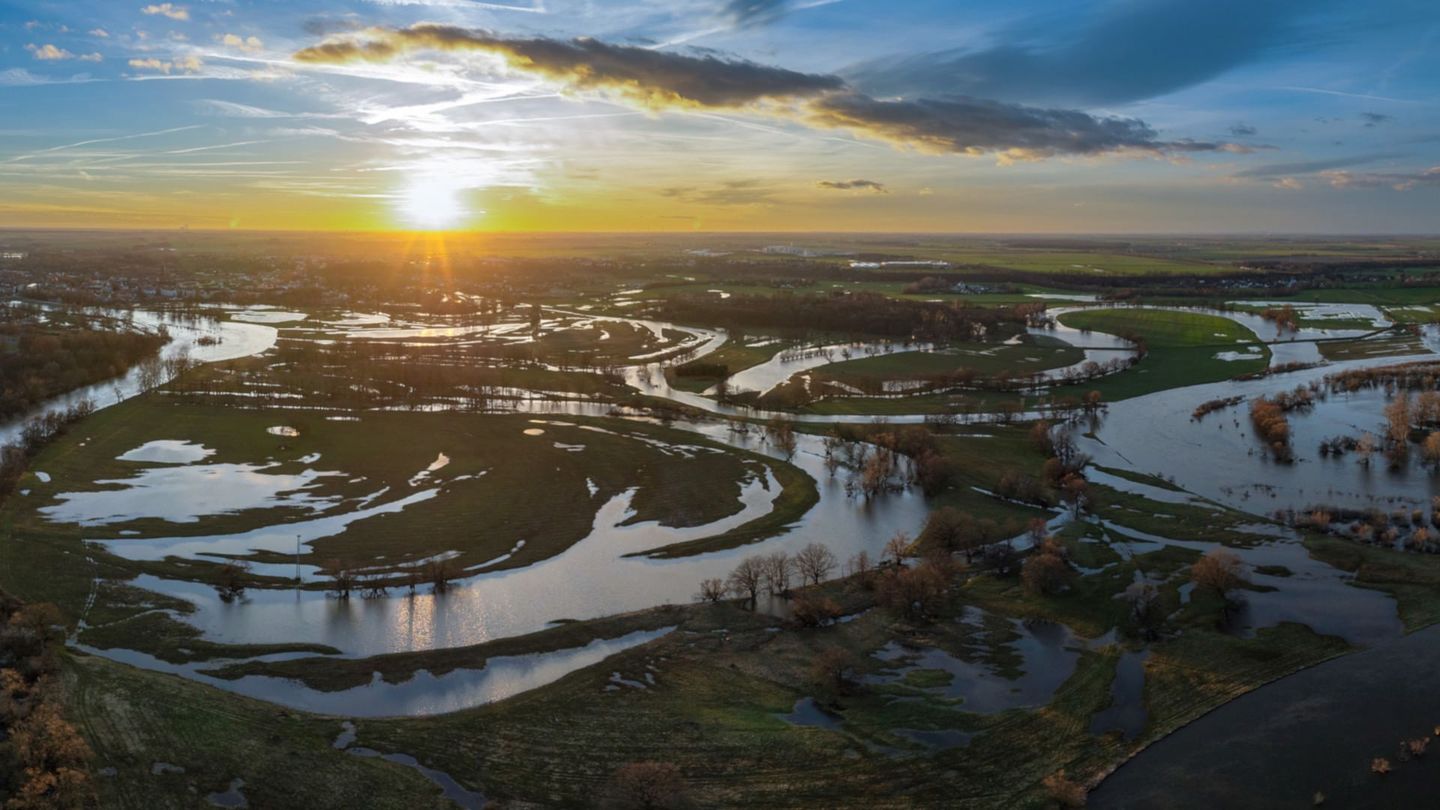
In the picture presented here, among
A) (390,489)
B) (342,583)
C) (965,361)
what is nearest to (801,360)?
(965,361)

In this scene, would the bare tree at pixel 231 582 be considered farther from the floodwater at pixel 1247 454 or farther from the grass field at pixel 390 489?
the floodwater at pixel 1247 454

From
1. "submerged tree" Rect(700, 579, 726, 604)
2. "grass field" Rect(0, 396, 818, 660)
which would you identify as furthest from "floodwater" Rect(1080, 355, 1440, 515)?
"submerged tree" Rect(700, 579, 726, 604)

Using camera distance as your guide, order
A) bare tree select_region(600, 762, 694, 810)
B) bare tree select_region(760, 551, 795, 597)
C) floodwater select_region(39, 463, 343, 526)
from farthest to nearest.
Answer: floodwater select_region(39, 463, 343, 526)
bare tree select_region(760, 551, 795, 597)
bare tree select_region(600, 762, 694, 810)

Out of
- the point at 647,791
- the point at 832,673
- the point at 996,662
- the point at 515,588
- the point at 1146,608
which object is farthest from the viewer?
the point at 515,588

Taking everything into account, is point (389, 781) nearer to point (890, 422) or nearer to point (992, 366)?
point (890, 422)

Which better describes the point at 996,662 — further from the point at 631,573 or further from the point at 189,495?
the point at 189,495

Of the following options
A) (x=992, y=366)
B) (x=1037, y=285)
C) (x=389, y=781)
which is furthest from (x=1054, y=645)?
(x=1037, y=285)

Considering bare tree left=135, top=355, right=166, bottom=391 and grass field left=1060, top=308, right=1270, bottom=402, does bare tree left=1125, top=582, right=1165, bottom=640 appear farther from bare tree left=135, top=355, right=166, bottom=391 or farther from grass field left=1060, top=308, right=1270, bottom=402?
bare tree left=135, top=355, right=166, bottom=391

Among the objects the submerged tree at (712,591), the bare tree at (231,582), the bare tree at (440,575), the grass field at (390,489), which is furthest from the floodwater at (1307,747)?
the bare tree at (231,582)
